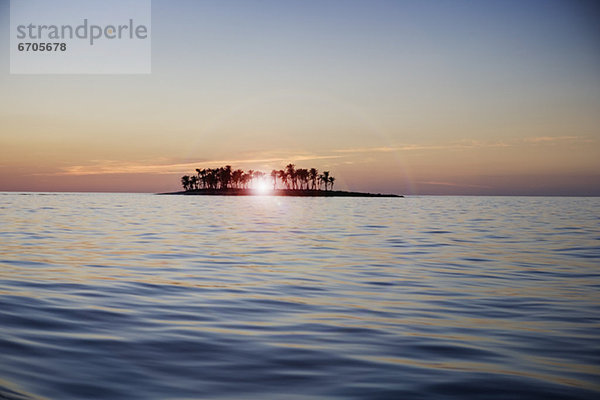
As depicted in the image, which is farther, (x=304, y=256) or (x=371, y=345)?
(x=304, y=256)

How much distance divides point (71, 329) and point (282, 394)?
182 inches

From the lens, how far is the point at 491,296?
1240 centimetres

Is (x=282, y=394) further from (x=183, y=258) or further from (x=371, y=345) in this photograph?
(x=183, y=258)

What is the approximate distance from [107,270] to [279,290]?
634 centimetres

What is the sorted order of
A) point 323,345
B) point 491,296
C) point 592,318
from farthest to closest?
1. point 491,296
2. point 592,318
3. point 323,345

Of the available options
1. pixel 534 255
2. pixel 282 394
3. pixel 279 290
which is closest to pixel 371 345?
pixel 282 394

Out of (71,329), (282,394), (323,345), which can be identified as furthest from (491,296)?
(71,329)

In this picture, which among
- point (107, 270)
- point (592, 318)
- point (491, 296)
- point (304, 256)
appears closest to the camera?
point (592, 318)

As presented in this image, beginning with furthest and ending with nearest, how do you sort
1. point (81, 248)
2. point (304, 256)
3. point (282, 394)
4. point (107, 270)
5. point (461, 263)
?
point (81, 248)
point (304, 256)
point (461, 263)
point (107, 270)
point (282, 394)

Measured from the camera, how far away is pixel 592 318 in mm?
10234

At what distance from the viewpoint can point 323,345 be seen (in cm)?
802

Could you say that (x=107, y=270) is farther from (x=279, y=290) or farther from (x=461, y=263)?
(x=461, y=263)

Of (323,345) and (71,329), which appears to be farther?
(71,329)

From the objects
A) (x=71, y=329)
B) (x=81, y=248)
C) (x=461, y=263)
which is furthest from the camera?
(x=81, y=248)
